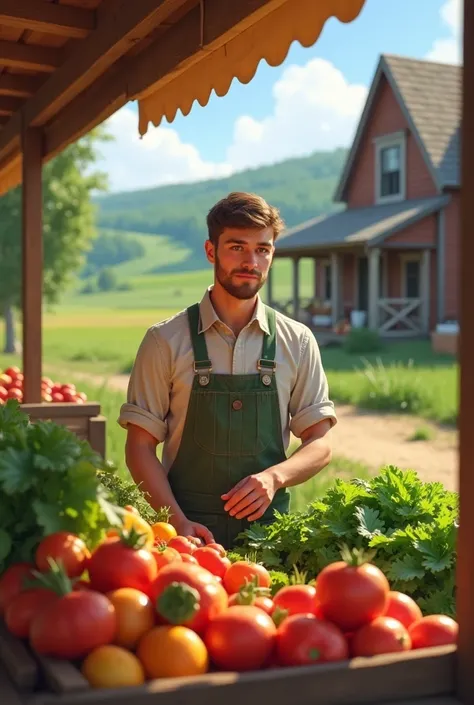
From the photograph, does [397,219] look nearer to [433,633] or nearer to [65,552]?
[433,633]

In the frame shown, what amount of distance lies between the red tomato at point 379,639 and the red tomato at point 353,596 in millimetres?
22

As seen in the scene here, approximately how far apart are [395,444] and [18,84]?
8733mm

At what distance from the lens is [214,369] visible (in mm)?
3576

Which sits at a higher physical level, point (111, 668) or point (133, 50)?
point (133, 50)

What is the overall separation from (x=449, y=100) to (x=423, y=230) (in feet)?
16.7

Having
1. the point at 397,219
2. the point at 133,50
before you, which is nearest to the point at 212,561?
the point at 133,50

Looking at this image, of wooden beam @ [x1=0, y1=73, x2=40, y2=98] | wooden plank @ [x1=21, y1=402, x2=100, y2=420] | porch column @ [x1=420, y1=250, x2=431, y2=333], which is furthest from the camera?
porch column @ [x1=420, y1=250, x2=431, y2=333]

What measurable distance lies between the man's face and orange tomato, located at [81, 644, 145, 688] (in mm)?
1977

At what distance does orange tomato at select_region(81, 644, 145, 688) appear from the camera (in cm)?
158

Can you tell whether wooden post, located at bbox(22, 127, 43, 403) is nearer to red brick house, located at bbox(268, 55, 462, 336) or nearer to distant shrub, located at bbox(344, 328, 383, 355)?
distant shrub, located at bbox(344, 328, 383, 355)

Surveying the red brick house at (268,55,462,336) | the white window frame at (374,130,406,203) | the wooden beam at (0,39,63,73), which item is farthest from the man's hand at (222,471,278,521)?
the white window frame at (374,130,406,203)

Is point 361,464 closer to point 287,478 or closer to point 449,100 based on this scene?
point 287,478

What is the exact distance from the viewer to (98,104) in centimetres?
535

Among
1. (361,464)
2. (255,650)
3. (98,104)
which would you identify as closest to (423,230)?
(361,464)
